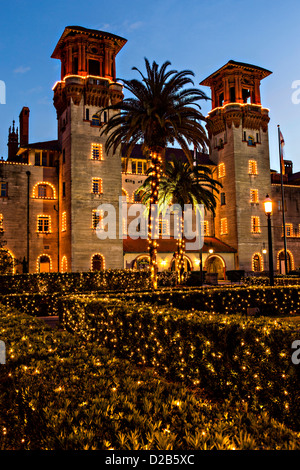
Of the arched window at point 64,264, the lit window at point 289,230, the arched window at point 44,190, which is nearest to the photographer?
the arched window at point 64,264

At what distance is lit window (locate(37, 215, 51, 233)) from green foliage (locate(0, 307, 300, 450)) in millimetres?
40235

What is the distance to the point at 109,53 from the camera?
146 feet

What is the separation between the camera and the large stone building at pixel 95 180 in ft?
138

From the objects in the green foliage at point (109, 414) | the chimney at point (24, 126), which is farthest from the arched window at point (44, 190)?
the green foliage at point (109, 414)

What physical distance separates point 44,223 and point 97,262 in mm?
8490

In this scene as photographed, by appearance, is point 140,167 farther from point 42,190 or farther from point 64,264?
point 64,264

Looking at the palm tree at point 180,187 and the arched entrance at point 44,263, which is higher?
the palm tree at point 180,187

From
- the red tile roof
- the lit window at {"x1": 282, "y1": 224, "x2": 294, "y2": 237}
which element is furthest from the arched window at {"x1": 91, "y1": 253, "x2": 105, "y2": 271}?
the lit window at {"x1": 282, "y1": 224, "x2": 294, "y2": 237}

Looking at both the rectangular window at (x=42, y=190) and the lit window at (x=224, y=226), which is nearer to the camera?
the rectangular window at (x=42, y=190)

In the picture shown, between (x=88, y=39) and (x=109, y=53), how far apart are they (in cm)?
277

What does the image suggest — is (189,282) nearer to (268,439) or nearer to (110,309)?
(110,309)

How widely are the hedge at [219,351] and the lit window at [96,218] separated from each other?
3195cm

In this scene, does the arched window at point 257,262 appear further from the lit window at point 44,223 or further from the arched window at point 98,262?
the lit window at point 44,223

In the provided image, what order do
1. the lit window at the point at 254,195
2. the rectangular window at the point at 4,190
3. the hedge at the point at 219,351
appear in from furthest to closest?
1. the lit window at the point at 254,195
2. the rectangular window at the point at 4,190
3. the hedge at the point at 219,351
